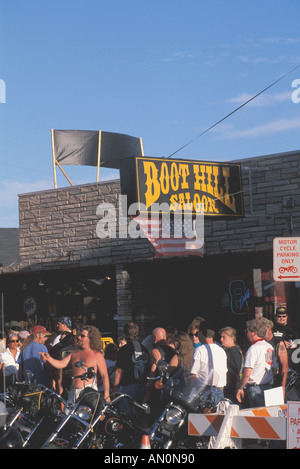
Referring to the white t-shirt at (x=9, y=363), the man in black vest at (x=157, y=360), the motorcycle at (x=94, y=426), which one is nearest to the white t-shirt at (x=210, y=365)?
the man in black vest at (x=157, y=360)

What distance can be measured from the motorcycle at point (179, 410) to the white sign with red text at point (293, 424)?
119 centimetres

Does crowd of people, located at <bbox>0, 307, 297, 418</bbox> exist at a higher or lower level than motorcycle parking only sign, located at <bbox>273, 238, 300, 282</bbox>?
lower

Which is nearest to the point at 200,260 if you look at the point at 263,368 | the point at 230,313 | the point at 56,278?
the point at 230,313

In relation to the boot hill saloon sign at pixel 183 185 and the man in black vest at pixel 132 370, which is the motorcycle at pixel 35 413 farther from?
the boot hill saloon sign at pixel 183 185

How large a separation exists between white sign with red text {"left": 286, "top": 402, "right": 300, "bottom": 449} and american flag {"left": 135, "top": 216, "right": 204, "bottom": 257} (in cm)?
839

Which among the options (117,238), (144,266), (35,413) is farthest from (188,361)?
(117,238)

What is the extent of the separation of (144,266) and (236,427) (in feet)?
36.2

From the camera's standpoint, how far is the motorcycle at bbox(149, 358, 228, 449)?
8609mm

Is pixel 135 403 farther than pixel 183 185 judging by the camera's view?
No

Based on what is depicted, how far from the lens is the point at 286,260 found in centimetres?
1119

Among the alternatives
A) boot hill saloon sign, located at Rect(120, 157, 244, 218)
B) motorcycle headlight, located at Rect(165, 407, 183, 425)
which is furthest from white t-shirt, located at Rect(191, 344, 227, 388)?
boot hill saloon sign, located at Rect(120, 157, 244, 218)

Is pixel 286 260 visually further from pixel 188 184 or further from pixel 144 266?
pixel 144 266

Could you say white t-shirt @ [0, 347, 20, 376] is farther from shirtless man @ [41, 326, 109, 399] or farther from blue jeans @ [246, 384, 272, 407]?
blue jeans @ [246, 384, 272, 407]

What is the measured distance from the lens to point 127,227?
18.7 metres
